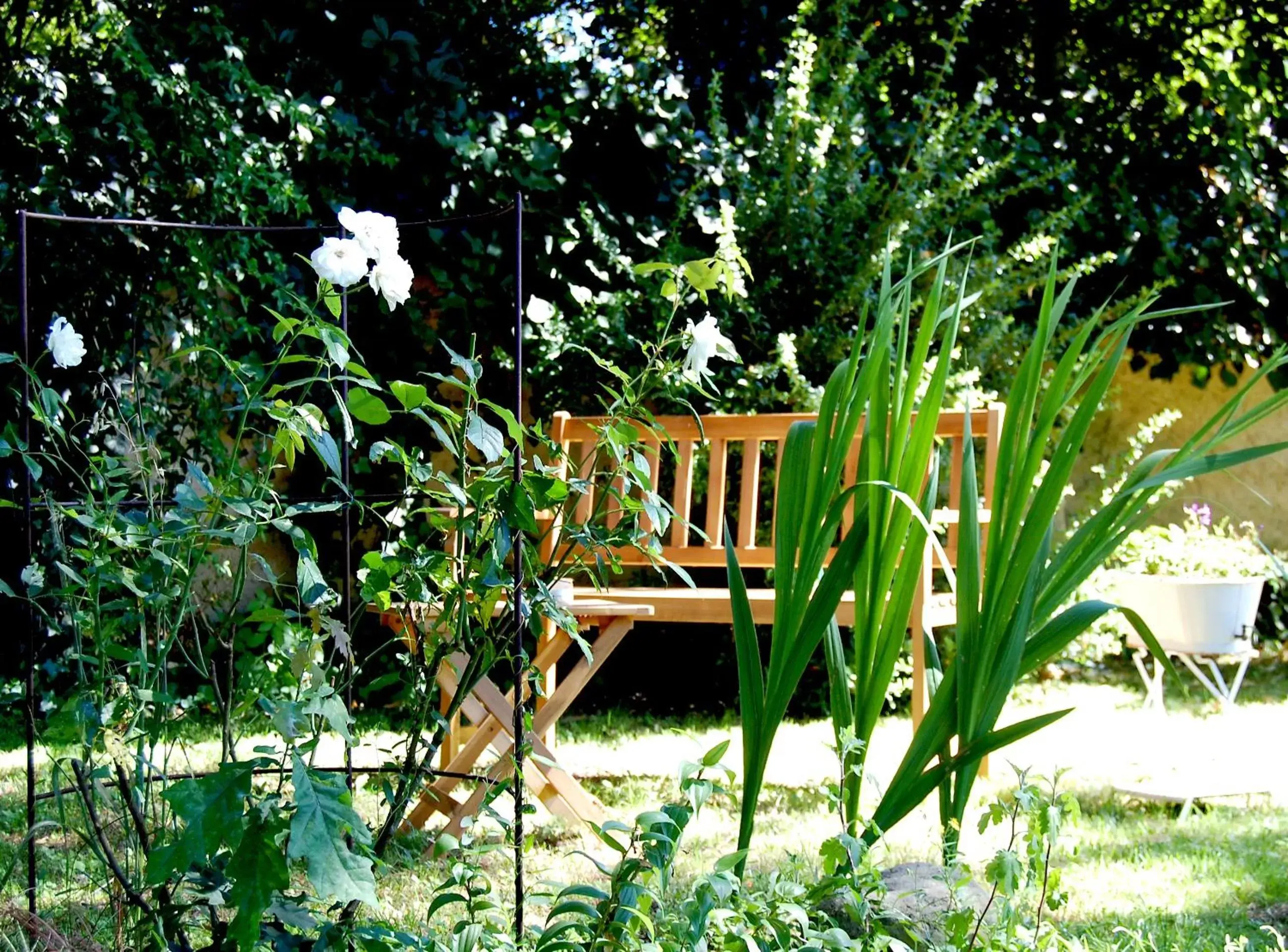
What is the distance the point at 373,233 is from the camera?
4.68ft

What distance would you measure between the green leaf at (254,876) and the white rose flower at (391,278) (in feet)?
1.99

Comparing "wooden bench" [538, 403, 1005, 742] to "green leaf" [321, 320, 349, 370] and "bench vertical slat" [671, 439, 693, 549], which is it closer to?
"bench vertical slat" [671, 439, 693, 549]

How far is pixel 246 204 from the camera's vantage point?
3854 millimetres

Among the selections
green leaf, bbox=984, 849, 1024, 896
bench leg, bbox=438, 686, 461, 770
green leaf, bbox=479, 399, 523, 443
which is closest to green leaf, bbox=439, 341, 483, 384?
green leaf, bbox=479, 399, 523, 443

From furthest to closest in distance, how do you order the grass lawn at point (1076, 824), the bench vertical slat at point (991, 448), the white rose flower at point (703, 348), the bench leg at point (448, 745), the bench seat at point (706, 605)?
the bench vertical slat at point (991, 448) < the bench leg at point (448, 745) < the bench seat at point (706, 605) < the grass lawn at point (1076, 824) < the white rose flower at point (703, 348)

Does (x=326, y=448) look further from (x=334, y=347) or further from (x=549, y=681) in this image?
(x=549, y=681)

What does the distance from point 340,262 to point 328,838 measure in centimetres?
63

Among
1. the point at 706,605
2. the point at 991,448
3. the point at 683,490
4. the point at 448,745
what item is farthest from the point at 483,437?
the point at 991,448

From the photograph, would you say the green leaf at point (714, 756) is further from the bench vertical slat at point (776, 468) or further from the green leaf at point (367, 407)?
the bench vertical slat at point (776, 468)

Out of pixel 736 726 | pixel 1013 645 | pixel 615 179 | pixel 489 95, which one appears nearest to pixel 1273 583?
pixel 736 726

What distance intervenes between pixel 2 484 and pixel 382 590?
8.90ft

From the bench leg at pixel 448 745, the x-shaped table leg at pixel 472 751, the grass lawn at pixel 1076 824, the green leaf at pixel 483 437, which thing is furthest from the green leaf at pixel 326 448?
the bench leg at pixel 448 745

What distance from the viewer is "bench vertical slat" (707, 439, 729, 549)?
3812 mm

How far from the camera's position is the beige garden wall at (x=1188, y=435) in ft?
19.1
